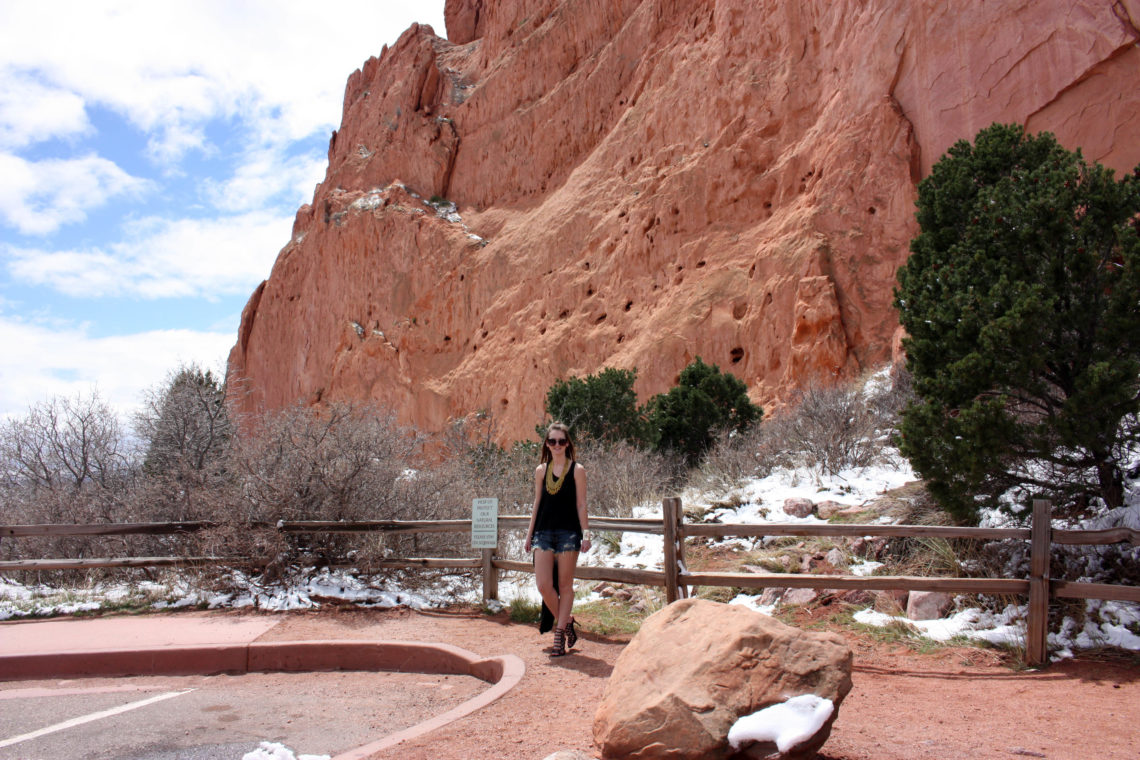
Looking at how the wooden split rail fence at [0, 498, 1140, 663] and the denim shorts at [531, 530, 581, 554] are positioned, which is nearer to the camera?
the wooden split rail fence at [0, 498, 1140, 663]

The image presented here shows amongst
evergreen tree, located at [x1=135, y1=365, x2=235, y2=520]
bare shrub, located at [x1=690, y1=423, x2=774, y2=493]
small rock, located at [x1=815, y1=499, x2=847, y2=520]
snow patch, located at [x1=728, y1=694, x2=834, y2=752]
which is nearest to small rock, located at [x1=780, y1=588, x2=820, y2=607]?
small rock, located at [x1=815, y1=499, x2=847, y2=520]

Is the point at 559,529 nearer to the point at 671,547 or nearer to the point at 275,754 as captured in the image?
the point at 671,547

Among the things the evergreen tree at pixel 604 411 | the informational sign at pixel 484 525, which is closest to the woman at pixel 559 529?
the informational sign at pixel 484 525

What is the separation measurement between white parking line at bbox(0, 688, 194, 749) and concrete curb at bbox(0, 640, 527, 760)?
0.57m

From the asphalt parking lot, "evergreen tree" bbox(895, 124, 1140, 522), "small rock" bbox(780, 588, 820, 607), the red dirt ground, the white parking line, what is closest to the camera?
the red dirt ground

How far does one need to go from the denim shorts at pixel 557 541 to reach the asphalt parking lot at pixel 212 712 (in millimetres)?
1056

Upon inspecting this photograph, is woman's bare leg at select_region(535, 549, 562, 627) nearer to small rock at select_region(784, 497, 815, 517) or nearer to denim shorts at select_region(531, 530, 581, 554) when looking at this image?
denim shorts at select_region(531, 530, 581, 554)

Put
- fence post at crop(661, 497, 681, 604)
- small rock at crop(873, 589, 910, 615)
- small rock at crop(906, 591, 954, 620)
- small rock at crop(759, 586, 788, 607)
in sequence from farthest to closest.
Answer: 1. small rock at crop(759, 586, 788, 607)
2. small rock at crop(873, 589, 910, 615)
3. fence post at crop(661, 497, 681, 604)
4. small rock at crop(906, 591, 954, 620)

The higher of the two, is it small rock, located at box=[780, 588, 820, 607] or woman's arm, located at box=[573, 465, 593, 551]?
woman's arm, located at box=[573, 465, 593, 551]

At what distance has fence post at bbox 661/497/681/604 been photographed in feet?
20.9

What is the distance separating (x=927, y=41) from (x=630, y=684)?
1784cm

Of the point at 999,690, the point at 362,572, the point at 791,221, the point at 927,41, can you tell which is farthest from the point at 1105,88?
the point at 362,572

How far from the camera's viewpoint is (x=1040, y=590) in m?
5.22

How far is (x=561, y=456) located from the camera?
5.65 metres
